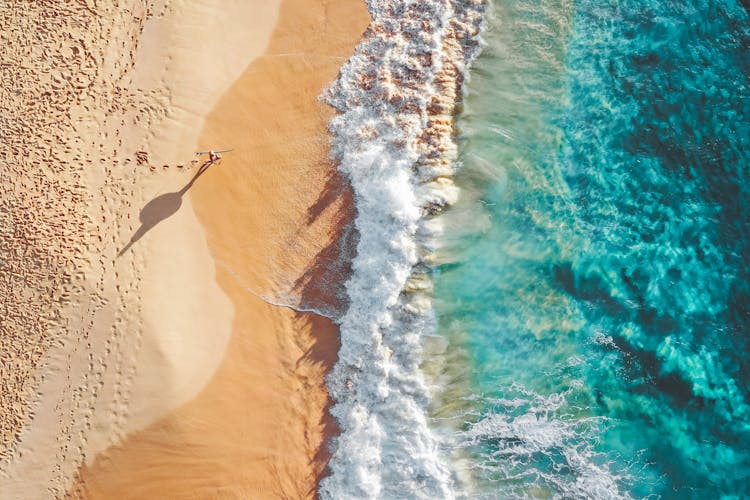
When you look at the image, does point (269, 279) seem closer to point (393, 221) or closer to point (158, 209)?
point (158, 209)

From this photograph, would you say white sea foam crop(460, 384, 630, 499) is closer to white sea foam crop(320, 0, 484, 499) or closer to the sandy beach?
white sea foam crop(320, 0, 484, 499)

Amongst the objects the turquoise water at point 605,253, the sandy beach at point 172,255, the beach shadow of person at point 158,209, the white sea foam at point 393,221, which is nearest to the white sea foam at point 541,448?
the turquoise water at point 605,253

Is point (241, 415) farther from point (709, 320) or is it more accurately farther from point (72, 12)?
point (709, 320)

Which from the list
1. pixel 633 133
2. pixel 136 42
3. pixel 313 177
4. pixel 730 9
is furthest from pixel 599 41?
pixel 136 42

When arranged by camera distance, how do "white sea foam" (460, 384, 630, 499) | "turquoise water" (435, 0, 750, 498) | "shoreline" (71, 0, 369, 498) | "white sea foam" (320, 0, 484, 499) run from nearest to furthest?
"shoreline" (71, 0, 369, 498)
"white sea foam" (320, 0, 484, 499)
"white sea foam" (460, 384, 630, 499)
"turquoise water" (435, 0, 750, 498)

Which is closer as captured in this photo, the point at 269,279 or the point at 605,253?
the point at 269,279

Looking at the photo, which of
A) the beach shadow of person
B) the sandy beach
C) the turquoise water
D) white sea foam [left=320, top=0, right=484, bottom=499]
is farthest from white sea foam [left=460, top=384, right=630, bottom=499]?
the beach shadow of person

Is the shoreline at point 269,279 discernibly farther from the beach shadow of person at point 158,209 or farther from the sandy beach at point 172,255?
the beach shadow of person at point 158,209

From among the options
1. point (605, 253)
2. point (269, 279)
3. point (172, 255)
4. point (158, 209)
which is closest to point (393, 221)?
point (269, 279)
